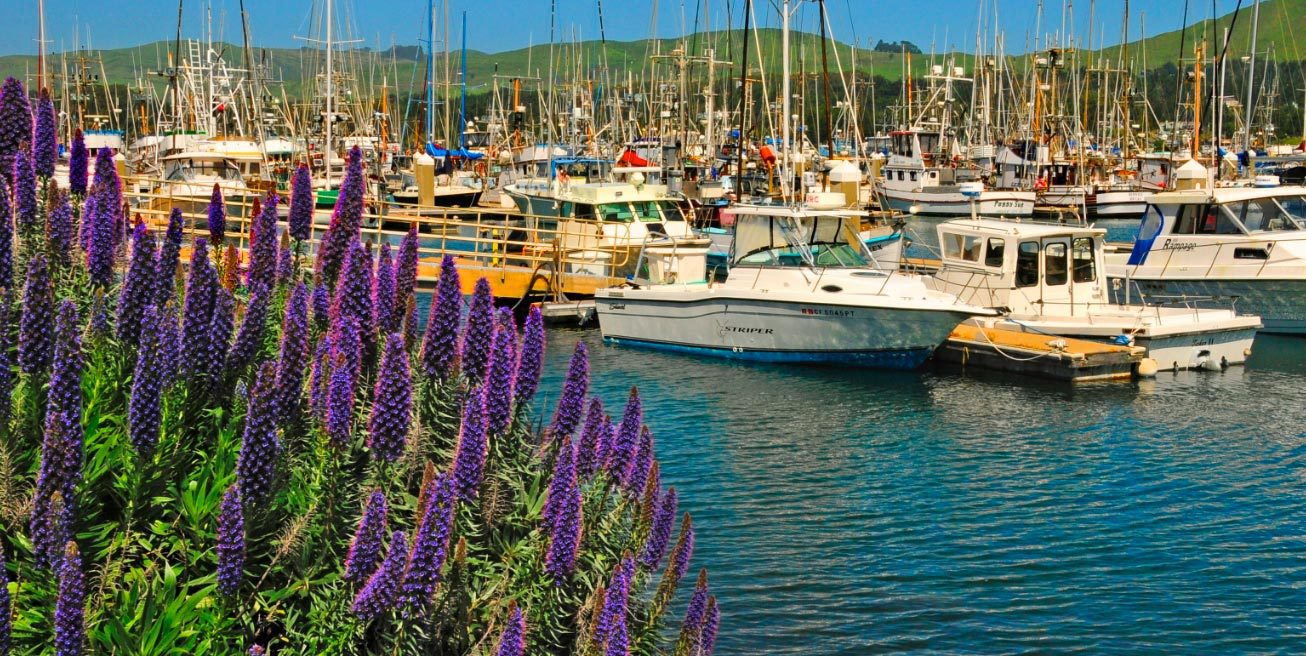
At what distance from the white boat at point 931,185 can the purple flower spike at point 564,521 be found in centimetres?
5831

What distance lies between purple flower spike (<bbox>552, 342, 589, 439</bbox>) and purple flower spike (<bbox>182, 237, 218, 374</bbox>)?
207cm

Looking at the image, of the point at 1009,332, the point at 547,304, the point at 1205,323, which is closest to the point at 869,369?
the point at 1009,332

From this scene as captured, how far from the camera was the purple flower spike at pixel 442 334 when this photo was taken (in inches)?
332

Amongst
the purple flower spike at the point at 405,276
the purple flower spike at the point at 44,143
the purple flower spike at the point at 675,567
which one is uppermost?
the purple flower spike at the point at 44,143

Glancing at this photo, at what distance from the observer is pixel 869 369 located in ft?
86.8

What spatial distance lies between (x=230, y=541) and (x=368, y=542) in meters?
0.58

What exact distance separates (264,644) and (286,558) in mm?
427

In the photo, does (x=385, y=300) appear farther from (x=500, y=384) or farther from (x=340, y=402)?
(x=340, y=402)

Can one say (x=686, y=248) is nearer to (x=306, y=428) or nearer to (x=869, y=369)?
(x=869, y=369)

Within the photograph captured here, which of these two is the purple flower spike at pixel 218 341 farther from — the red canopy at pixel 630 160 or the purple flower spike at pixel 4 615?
the red canopy at pixel 630 160

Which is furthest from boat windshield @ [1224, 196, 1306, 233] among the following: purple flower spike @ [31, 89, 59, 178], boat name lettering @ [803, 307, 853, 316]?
purple flower spike @ [31, 89, 59, 178]

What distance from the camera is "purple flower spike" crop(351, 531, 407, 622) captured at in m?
6.44

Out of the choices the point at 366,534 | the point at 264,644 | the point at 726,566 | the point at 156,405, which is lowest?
the point at 726,566

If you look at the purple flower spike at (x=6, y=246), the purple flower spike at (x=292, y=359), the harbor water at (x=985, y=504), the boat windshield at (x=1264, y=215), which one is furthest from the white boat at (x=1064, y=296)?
the purple flower spike at (x=292, y=359)
